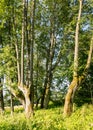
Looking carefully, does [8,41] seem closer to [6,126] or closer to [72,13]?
[72,13]

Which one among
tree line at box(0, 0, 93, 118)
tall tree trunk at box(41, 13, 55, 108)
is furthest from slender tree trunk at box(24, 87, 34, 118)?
tall tree trunk at box(41, 13, 55, 108)

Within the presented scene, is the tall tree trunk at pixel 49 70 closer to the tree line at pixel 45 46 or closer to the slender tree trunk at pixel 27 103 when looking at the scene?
the tree line at pixel 45 46

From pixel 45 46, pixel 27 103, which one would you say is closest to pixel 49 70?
pixel 45 46

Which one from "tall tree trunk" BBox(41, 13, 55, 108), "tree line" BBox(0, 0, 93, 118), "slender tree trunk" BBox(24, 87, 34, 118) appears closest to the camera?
"slender tree trunk" BBox(24, 87, 34, 118)

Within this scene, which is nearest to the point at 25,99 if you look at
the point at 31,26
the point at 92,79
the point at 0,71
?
the point at 0,71

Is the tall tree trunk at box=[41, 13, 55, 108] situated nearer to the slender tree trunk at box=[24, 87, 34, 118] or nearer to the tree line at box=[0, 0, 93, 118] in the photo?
the tree line at box=[0, 0, 93, 118]

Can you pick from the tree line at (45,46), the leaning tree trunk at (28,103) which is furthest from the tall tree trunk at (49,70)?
the leaning tree trunk at (28,103)

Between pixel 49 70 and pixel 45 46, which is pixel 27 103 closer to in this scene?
pixel 49 70

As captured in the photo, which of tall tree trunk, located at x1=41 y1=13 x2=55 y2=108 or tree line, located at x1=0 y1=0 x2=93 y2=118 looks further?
tall tree trunk, located at x1=41 y1=13 x2=55 y2=108

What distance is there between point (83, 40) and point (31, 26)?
612cm

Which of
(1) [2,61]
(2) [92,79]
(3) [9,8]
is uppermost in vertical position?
(3) [9,8]

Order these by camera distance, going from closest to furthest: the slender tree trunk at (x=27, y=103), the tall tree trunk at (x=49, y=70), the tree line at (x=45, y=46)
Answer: the slender tree trunk at (x=27, y=103)
the tree line at (x=45, y=46)
the tall tree trunk at (x=49, y=70)

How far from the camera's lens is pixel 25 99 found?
20.4 metres

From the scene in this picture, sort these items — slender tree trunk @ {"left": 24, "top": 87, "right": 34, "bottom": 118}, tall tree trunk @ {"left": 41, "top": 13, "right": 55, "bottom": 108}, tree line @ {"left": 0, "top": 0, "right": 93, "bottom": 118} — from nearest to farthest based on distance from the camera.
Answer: slender tree trunk @ {"left": 24, "top": 87, "right": 34, "bottom": 118}, tree line @ {"left": 0, "top": 0, "right": 93, "bottom": 118}, tall tree trunk @ {"left": 41, "top": 13, "right": 55, "bottom": 108}
